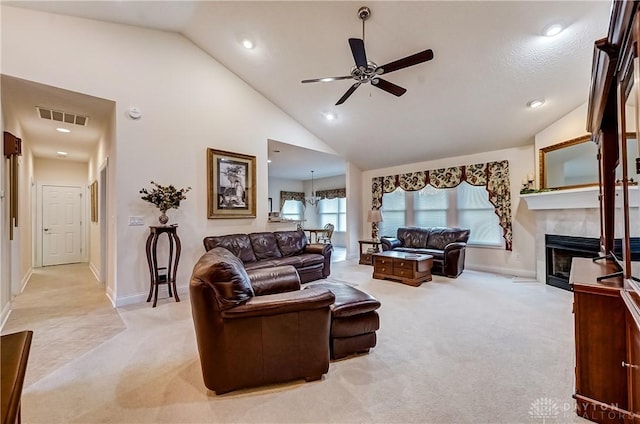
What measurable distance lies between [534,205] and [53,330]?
6.69 meters

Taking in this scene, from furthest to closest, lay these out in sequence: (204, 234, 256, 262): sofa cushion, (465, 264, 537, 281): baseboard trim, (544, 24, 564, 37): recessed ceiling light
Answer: (465, 264, 537, 281): baseboard trim
(204, 234, 256, 262): sofa cushion
(544, 24, 564, 37): recessed ceiling light

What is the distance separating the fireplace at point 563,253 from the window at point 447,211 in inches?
35.7

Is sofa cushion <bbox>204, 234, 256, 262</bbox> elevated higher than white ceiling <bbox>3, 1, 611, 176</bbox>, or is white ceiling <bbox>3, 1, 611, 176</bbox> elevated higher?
white ceiling <bbox>3, 1, 611, 176</bbox>

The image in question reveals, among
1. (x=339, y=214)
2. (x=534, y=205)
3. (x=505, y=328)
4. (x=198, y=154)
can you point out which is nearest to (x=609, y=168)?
(x=505, y=328)

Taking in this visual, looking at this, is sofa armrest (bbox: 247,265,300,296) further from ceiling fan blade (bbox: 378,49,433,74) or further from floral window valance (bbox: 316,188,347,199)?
floral window valance (bbox: 316,188,347,199)

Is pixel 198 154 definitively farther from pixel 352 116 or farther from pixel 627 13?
pixel 627 13

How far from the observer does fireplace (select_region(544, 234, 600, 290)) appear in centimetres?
399

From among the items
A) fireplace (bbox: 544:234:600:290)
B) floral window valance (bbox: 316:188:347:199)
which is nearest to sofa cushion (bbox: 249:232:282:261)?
fireplace (bbox: 544:234:600:290)

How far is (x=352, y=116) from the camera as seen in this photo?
5312 millimetres

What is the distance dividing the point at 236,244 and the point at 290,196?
20.8 ft

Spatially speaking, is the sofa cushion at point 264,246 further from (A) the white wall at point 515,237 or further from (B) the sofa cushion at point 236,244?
(A) the white wall at point 515,237

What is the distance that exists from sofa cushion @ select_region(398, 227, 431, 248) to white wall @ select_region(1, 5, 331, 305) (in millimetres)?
3421

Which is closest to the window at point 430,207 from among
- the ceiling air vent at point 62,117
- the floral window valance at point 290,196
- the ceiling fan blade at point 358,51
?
the ceiling fan blade at point 358,51

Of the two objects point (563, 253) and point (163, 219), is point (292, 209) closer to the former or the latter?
point (163, 219)
